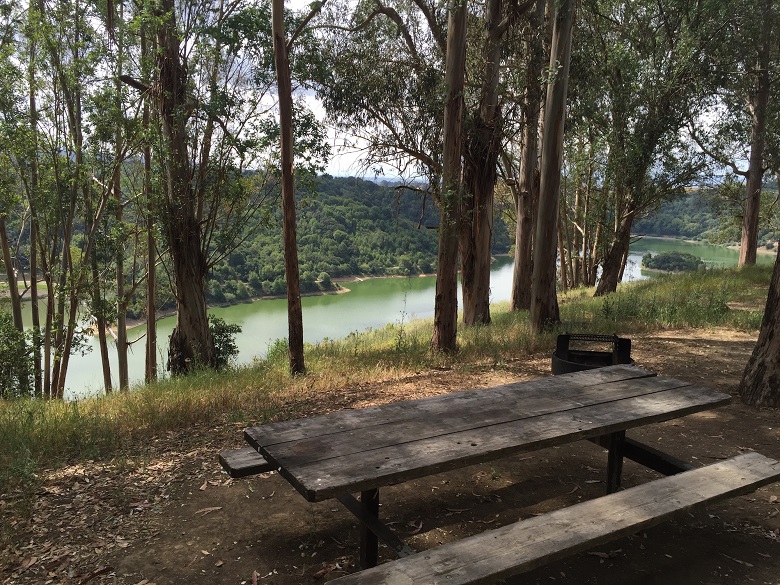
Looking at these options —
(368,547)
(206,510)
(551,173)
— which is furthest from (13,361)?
(368,547)

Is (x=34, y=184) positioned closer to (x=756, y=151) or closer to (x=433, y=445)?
(x=433, y=445)

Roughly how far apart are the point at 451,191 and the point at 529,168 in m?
6.36

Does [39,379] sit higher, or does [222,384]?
[222,384]

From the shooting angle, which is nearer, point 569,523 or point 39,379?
point 569,523

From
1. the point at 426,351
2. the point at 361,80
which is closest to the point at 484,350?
the point at 426,351

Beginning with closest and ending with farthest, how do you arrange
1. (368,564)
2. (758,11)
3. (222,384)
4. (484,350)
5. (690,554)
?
(368,564) → (690,554) → (222,384) → (484,350) → (758,11)

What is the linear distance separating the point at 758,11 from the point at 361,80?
8.19 metres

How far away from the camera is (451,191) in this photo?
6949 millimetres

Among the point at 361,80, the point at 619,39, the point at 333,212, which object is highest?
the point at 619,39

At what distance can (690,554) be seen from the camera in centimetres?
256

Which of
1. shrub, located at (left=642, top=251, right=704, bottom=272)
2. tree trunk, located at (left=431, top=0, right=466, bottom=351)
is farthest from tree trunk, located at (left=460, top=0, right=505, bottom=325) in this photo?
shrub, located at (left=642, top=251, right=704, bottom=272)

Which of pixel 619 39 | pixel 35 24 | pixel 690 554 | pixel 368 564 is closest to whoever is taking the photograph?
pixel 368 564

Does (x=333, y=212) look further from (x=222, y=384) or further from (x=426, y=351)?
(x=222, y=384)

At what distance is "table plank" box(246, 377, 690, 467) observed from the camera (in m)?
2.24
